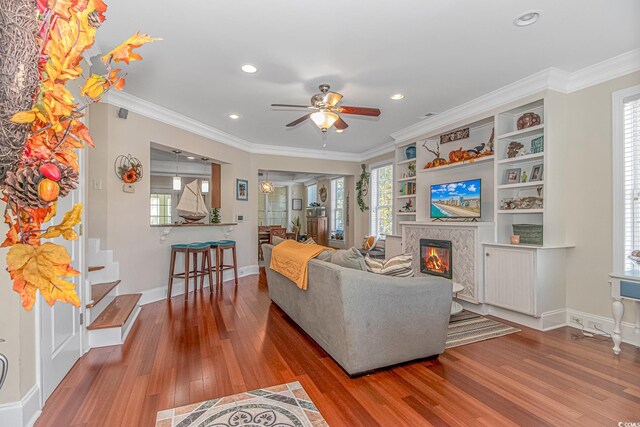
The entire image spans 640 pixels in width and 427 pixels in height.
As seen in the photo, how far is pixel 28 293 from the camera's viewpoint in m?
0.45

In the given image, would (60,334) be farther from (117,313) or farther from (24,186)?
(24,186)

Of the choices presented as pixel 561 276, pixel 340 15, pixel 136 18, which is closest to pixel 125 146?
pixel 136 18

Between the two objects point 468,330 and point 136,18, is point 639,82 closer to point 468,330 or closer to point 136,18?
point 468,330

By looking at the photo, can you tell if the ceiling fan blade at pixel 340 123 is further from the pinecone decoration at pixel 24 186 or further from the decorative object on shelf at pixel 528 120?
the pinecone decoration at pixel 24 186

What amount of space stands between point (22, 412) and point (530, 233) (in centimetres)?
441

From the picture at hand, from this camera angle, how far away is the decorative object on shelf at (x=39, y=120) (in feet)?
1.45

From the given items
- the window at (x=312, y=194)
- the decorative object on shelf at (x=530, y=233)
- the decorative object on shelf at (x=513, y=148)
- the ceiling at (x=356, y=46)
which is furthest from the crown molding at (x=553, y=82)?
the window at (x=312, y=194)

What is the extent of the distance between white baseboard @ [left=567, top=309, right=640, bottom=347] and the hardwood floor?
5.2 inches

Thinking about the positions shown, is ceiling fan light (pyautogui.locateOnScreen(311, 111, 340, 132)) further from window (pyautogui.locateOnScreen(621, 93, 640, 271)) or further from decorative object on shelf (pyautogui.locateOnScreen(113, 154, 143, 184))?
window (pyautogui.locateOnScreen(621, 93, 640, 271))

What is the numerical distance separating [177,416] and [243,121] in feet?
13.2

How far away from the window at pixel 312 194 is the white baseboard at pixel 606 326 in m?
7.45

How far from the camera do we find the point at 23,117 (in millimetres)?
430

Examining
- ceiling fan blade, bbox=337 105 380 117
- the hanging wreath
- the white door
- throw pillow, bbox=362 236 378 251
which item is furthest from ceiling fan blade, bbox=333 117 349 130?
the hanging wreath

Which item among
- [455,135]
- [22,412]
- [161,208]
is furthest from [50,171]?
[161,208]
